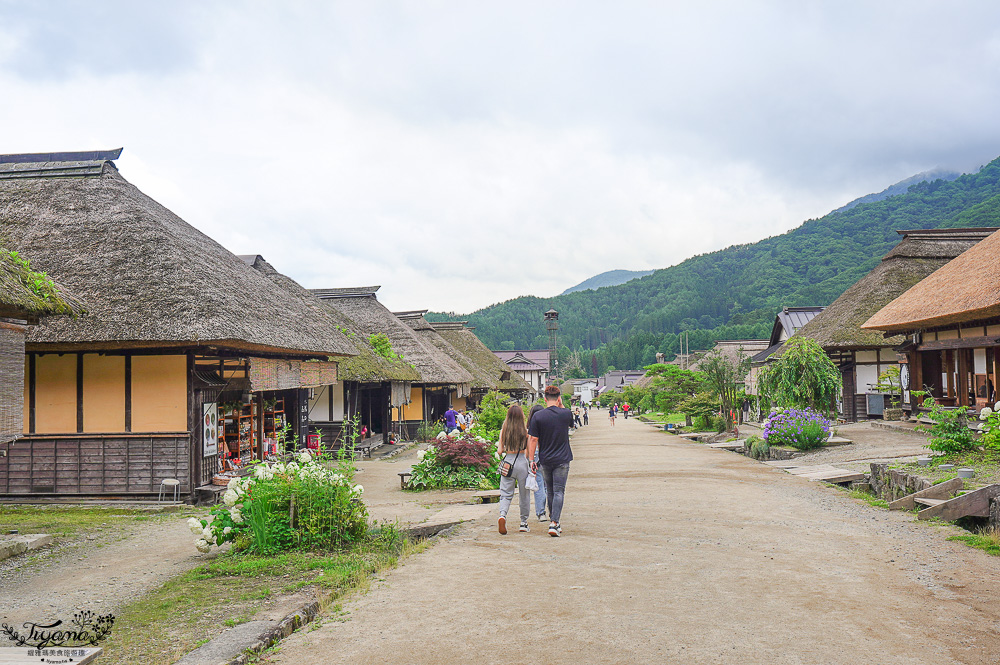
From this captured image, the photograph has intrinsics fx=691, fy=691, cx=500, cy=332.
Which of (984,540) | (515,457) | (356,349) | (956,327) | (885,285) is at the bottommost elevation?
(984,540)

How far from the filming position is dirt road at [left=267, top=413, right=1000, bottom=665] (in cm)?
422

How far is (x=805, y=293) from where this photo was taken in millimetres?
84750

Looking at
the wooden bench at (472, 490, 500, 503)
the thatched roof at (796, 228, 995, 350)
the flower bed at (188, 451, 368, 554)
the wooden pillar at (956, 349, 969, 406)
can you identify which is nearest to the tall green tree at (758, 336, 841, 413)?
the wooden pillar at (956, 349, 969, 406)

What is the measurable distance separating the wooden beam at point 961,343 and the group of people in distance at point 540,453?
13.5m

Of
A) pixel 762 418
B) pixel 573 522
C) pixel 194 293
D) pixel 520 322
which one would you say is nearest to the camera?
pixel 573 522

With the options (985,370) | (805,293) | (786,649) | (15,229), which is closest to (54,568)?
(786,649)

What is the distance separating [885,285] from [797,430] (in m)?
11.9

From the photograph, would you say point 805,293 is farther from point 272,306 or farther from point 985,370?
point 272,306

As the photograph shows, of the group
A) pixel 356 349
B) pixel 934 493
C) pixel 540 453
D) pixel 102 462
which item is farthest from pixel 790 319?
pixel 102 462

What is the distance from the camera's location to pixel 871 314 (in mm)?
26000

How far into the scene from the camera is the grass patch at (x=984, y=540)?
6.90 metres

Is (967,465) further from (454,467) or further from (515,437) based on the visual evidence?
(454,467)

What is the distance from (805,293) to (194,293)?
8469 centimetres

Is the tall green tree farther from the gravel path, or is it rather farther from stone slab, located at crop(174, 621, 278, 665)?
stone slab, located at crop(174, 621, 278, 665)
